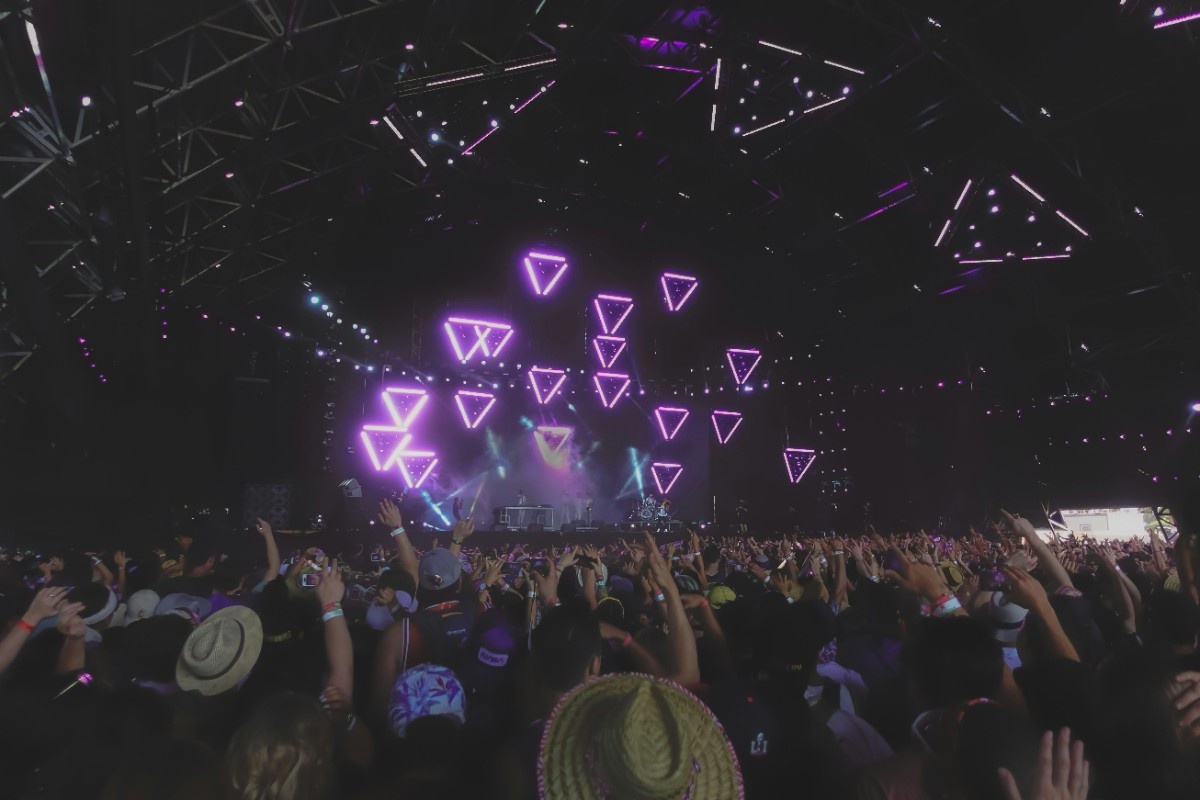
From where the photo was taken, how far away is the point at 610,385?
17484 millimetres

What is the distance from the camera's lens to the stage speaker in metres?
13.4

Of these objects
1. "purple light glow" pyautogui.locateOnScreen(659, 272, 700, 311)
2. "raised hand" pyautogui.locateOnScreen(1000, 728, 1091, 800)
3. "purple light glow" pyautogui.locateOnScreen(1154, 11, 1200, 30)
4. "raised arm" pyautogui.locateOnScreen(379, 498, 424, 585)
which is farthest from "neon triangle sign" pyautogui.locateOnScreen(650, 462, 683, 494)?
"raised hand" pyautogui.locateOnScreen(1000, 728, 1091, 800)

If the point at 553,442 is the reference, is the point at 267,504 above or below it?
below

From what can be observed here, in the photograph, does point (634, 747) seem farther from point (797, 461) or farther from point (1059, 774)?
point (797, 461)

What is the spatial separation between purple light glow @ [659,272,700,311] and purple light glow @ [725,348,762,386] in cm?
183

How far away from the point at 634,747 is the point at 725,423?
1800 centimetres

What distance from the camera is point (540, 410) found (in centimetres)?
2034

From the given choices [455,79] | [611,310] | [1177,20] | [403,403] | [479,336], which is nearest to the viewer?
[1177,20]

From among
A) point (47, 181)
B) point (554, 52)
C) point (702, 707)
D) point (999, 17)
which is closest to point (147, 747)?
point (702, 707)

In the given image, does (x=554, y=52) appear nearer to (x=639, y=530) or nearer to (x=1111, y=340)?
(x=639, y=530)

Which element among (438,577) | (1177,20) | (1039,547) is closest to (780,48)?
(1177,20)

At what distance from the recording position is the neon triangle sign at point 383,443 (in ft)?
52.6

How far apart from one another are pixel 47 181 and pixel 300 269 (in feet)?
22.2

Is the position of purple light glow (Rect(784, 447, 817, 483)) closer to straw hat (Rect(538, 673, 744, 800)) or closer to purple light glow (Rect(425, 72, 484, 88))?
purple light glow (Rect(425, 72, 484, 88))
